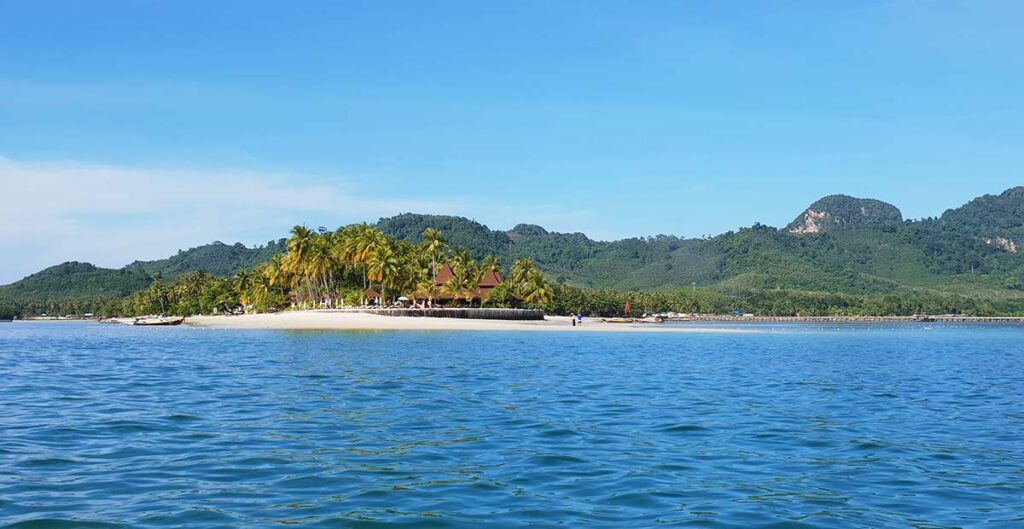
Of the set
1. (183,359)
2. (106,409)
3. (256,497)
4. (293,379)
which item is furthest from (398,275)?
(256,497)

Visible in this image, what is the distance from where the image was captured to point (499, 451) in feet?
55.2

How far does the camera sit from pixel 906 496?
1346 centimetres

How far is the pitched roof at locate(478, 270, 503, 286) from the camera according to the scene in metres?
145

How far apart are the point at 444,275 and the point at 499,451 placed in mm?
125145

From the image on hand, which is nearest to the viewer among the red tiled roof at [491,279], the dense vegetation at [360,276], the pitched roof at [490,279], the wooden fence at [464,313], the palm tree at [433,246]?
the wooden fence at [464,313]

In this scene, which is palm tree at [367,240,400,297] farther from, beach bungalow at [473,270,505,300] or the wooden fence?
beach bungalow at [473,270,505,300]

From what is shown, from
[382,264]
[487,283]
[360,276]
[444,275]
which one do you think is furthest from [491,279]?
[382,264]

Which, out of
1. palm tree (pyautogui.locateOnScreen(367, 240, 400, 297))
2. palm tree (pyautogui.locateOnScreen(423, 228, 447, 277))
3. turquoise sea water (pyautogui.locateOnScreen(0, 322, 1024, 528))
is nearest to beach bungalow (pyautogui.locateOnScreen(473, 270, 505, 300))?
palm tree (pyautogui.locateOnScreen(423, 228, 447, 277))

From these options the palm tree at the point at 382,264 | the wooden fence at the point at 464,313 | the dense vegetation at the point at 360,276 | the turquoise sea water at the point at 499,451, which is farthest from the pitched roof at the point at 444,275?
the turquoise sea water at the point at 499,451

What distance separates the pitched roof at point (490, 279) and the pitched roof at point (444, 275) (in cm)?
558

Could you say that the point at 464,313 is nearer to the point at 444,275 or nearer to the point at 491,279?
the point at 444,275

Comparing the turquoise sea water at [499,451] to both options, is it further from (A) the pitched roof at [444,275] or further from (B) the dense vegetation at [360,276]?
(A) the pitched roof at [444,275]

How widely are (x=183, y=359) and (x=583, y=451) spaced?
105 ft

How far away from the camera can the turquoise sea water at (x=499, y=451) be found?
12.1 meters
